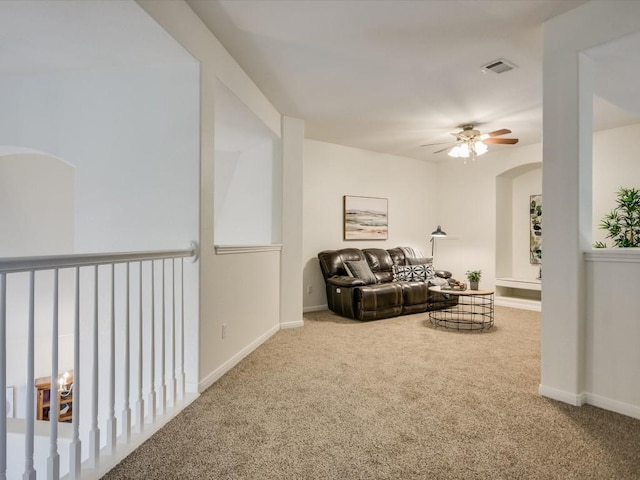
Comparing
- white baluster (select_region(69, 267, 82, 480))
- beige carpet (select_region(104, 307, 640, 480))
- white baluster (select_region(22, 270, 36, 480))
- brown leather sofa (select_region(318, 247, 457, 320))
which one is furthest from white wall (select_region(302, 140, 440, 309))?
white baluster (select_region(22, 270, 36, 480))

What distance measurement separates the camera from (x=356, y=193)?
6.12 meters

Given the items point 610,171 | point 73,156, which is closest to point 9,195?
point 73,156

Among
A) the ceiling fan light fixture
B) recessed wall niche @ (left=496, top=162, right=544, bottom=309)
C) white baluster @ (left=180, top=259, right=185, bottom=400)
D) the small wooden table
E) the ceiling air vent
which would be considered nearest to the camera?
white baluster @ (left=180, top=259, right=185, bottom=400)

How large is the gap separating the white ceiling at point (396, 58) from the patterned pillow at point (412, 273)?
7.04 feet

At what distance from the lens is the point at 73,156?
286 cm

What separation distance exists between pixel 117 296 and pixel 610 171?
19.9 feet

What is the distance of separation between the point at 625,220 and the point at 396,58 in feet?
12.8

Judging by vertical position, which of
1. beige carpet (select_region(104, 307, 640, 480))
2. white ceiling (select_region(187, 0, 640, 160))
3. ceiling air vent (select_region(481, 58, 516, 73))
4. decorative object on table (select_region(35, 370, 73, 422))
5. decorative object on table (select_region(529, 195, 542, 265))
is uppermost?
white ceiling (select_region(187, 0, 640, 160))

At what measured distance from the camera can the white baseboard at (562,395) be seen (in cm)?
237

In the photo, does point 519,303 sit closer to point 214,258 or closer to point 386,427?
point 386,427

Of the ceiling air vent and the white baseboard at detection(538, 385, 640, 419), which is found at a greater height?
the ceiling air vent

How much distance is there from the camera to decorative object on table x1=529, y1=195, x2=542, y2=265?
19.9 ft

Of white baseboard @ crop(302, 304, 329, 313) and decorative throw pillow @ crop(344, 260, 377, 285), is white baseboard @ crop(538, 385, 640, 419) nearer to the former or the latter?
decorative throw pillow @ crop(344, 260, 377, 285)

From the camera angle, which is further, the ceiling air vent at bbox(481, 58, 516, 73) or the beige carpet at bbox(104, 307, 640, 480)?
the ceiling air vent at bbox(481, 58, 516, 73)
